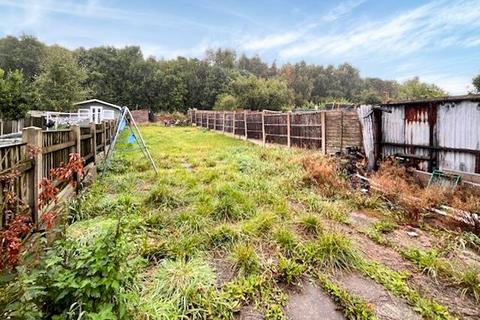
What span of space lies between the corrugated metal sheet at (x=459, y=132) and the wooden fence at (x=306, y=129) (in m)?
1.96

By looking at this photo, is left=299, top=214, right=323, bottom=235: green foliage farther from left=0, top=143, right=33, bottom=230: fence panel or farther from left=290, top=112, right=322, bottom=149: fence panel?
left=290, top=112, right=322, bottom=149: fence panel

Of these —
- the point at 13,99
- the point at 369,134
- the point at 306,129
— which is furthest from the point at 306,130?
the point at 13,99

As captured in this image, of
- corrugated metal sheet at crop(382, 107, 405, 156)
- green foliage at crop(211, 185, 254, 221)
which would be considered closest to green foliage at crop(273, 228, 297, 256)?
green foliage at crop(211, 185, 254, 221)

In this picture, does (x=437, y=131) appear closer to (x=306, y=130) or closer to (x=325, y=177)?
(x=325, y=177)

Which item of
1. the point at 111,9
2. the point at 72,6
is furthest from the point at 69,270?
the point at 72,6

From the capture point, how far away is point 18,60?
46281mm

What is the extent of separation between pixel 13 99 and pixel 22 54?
127 feet

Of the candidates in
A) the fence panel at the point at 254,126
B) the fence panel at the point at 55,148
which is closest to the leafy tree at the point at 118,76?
the fence panel at the point at 254,126

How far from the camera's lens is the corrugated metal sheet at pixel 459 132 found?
5121 millimetres

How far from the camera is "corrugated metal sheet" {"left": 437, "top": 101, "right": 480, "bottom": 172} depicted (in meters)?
5.12

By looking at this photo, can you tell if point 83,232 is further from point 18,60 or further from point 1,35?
point 1,35

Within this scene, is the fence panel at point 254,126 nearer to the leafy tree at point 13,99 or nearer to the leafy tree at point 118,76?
the leafy tree at point 13,99

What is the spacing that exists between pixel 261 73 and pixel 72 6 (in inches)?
1727

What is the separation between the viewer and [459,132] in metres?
5.38
